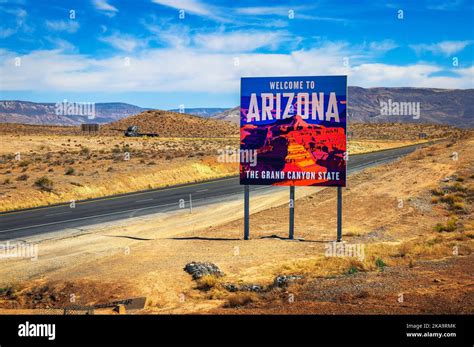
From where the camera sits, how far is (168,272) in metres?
16.0

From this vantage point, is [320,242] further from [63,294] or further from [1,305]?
[1,305]

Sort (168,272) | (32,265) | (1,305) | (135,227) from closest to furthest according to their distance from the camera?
(1,305)
(168,272)
(32,265)
(135,227)

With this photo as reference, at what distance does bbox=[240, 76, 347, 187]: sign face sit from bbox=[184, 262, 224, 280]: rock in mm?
6141

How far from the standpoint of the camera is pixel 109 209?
103 ft

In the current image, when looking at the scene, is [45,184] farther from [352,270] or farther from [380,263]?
[380,263]

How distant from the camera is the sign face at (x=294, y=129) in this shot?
2012cm

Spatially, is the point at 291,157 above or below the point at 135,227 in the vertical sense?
above

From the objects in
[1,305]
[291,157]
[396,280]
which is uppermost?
[291,157]
